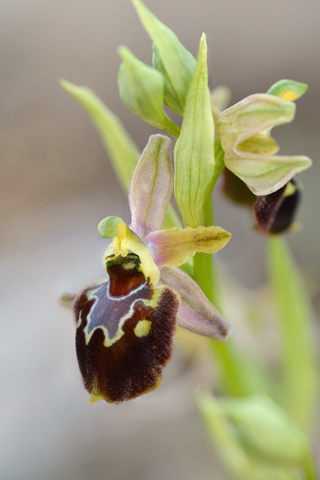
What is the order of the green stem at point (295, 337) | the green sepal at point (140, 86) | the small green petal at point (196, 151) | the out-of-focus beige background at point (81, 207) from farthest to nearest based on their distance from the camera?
the out-of-focus beige background at point (81, 207) < the green stem at point (295, 337) < the small green petal at point (196, 151) < the green sepal at point (140, 86)

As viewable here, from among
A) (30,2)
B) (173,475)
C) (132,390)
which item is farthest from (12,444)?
(30,2)

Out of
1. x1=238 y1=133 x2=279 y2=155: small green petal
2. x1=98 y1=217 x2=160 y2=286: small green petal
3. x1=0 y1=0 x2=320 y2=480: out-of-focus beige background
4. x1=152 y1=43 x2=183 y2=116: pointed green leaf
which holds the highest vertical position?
x1=152 y1=43 x2=183 y2=116: pointed green leaf

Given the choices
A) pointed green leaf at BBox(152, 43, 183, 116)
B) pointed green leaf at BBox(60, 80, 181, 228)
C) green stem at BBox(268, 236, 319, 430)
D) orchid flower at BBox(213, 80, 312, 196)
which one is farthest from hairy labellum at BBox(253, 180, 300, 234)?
green stem at BBox(268, 236, 319, 430)

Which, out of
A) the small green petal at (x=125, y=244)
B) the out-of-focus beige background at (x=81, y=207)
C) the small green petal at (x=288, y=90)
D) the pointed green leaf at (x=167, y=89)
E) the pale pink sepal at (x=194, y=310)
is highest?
the pointed green leaf at (x=167, y=89)

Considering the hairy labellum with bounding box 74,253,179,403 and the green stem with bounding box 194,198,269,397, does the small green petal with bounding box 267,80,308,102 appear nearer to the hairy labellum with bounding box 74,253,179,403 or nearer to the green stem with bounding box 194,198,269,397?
the green stem with bounding box 194,198,269,397

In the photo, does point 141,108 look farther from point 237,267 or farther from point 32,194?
point 32,194

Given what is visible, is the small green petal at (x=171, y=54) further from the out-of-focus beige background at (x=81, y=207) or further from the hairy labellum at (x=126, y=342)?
the out-of-focus beige background at (x=81, y=207)

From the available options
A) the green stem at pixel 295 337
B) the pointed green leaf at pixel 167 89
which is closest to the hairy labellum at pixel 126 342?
the pointed green leaf at pixel 167 89
